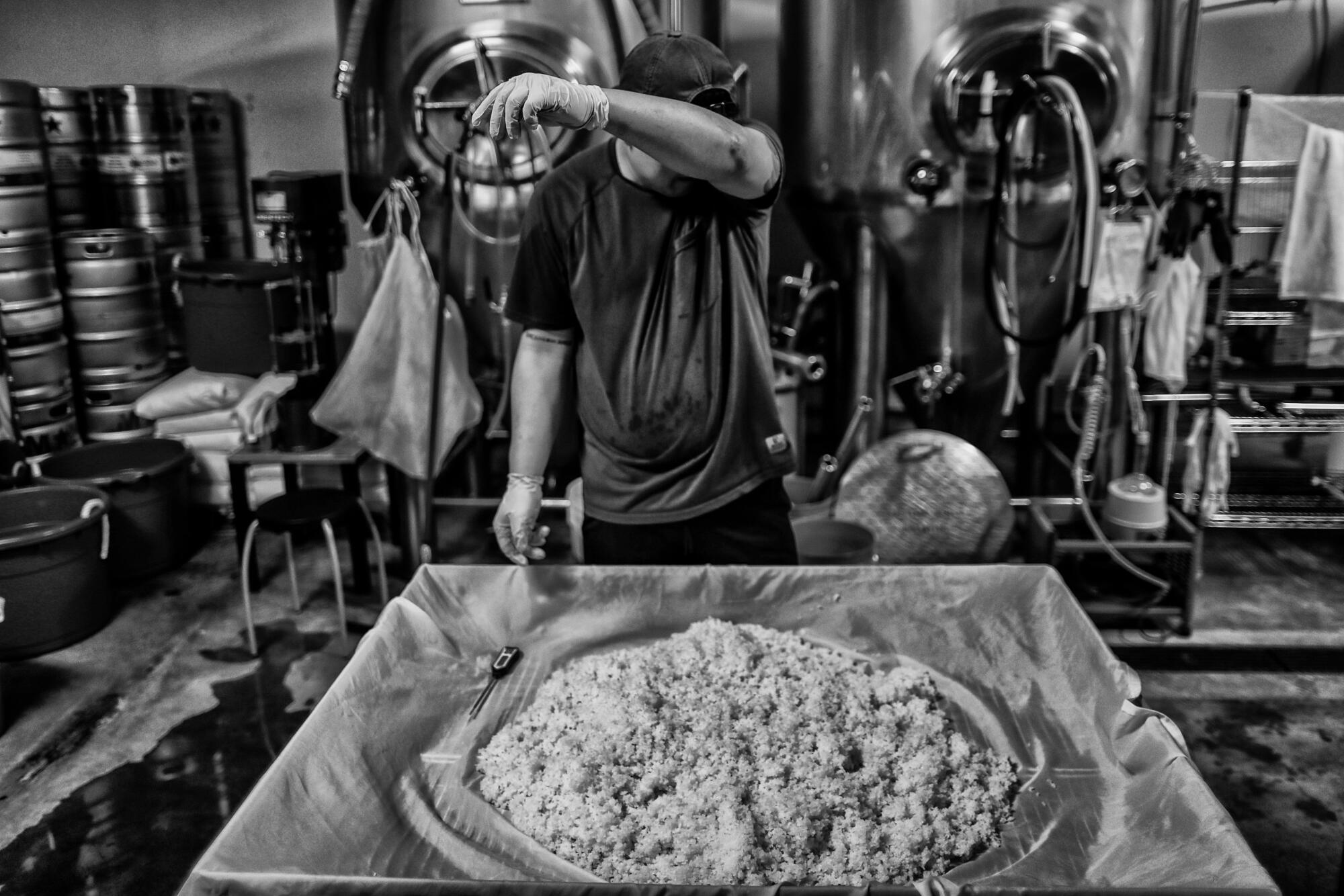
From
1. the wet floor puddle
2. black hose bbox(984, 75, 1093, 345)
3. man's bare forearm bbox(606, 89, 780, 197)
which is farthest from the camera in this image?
black hose bbox(984, 75, 1093, 345)

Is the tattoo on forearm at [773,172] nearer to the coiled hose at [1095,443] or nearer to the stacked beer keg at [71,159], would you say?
the coiled hose at [1095,443]

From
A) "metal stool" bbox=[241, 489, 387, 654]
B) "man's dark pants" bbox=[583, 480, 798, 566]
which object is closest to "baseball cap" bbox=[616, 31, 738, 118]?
"man's dark pants" bbox=[583, 480, 798, 566]

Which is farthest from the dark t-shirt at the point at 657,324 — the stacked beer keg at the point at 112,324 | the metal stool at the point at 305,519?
the stacked beer keg at the point at 112,324

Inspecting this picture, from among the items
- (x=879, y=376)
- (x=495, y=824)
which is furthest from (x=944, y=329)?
(x=495, y=824)

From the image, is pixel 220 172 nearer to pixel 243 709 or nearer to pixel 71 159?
pixel 71 159

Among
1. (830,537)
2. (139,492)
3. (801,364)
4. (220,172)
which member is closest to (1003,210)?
(801,364)

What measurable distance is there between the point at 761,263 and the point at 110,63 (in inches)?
142

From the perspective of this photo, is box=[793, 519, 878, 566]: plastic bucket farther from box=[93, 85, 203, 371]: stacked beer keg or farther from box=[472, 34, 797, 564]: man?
box=[93, 85, 203, 371]: stacked beer keg

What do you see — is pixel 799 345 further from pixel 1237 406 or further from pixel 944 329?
pixel 1237 406

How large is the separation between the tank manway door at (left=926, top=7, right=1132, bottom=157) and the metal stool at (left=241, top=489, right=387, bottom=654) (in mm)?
2106

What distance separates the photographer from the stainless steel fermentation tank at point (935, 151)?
3.22 metres

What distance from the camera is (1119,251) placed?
10.7 ft

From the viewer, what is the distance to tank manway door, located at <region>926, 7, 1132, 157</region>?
318 cm

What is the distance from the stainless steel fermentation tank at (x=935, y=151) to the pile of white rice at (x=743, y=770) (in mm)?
2015
